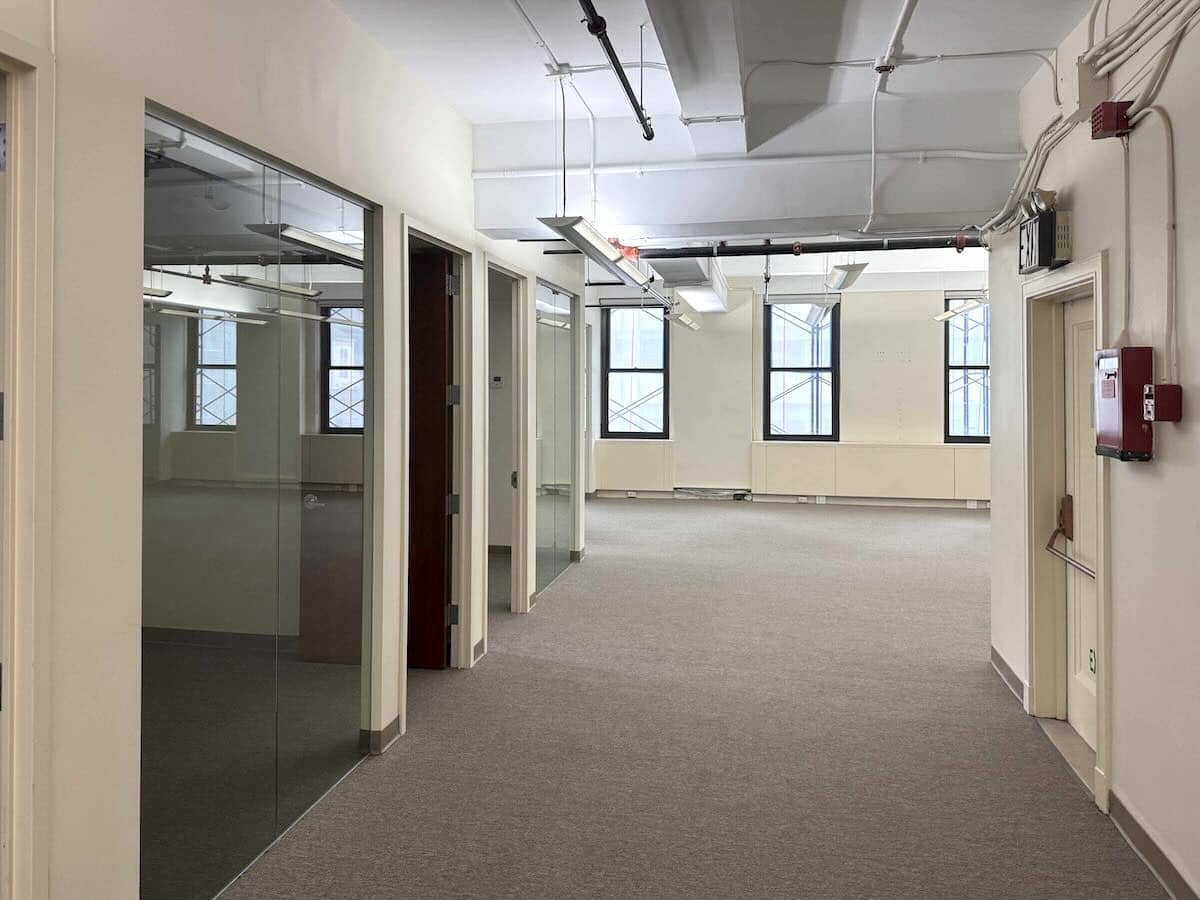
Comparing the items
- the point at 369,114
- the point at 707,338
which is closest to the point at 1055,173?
the point at 369,114

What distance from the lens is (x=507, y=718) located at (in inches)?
164

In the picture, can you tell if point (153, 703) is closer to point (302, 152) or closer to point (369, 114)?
point (302, 152)

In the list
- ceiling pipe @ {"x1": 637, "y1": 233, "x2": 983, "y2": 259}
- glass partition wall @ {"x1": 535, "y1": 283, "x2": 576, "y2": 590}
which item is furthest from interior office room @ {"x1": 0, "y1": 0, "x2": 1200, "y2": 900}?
ceiling pipe @ {"x1": 637, "y1": 233, "x2": 983, "y2": 259}

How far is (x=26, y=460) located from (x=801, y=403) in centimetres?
1094

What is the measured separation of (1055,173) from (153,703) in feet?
12.8

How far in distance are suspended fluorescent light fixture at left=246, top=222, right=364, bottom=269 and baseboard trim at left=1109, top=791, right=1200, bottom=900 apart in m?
3.32

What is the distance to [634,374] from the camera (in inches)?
497

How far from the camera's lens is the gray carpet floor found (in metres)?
2.83

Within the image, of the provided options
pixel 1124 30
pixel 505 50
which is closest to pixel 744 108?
pixel 505 50

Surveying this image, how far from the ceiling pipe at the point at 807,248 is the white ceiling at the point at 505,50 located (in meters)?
1.75

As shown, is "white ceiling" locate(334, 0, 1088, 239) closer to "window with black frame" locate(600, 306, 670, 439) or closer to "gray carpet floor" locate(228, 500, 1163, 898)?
"gray carpet floor" locate(228, 500, 1163, 898)

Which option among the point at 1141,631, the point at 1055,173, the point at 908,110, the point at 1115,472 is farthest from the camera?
the point at 908,110

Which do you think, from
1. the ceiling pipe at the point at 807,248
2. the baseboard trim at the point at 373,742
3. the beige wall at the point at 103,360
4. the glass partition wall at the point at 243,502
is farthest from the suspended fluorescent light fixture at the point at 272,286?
the ceiling pipe at the point at 807,248

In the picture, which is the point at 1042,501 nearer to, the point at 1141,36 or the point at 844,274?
the point at 1141,36
